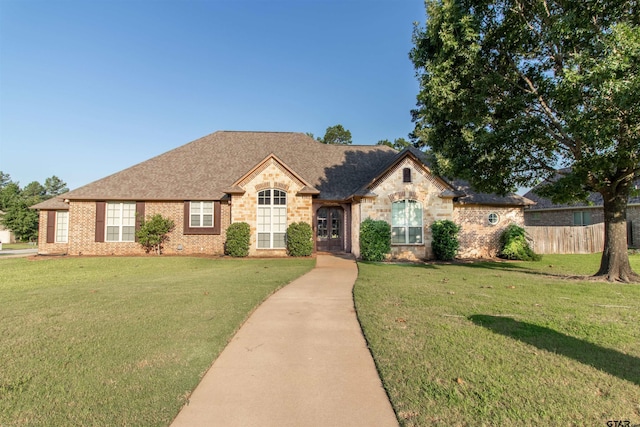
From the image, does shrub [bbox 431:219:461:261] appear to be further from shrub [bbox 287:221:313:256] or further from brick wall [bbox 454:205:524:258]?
shrub [bbox 287:221:313:256]

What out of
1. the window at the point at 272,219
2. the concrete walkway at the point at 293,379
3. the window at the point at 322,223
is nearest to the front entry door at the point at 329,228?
the window at the point at 322,223

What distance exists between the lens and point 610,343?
4.59m

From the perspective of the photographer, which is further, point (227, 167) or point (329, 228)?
point (329, 228)

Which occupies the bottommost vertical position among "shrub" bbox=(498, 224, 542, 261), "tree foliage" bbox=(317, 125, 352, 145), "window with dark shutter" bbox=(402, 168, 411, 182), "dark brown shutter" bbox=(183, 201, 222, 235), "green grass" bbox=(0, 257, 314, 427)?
"green grass" bbox=(0, 257, 314, 427)

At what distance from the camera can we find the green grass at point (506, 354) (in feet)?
9.75

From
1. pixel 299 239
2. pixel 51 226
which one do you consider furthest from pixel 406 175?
pixel 51 226

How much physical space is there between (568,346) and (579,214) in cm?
2740

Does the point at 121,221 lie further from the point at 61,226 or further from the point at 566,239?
the point at 566,239

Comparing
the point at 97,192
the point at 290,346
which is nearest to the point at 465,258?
the point at 290,346

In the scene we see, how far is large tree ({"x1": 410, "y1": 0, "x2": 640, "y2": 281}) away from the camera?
8.03 meters

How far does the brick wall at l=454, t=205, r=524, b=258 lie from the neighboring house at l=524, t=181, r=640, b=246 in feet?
21.6

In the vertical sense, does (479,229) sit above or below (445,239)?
above

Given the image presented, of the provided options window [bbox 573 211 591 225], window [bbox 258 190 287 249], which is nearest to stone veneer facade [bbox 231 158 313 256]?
window [bbox 258 190 287 249]

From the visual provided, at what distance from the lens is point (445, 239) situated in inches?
639
